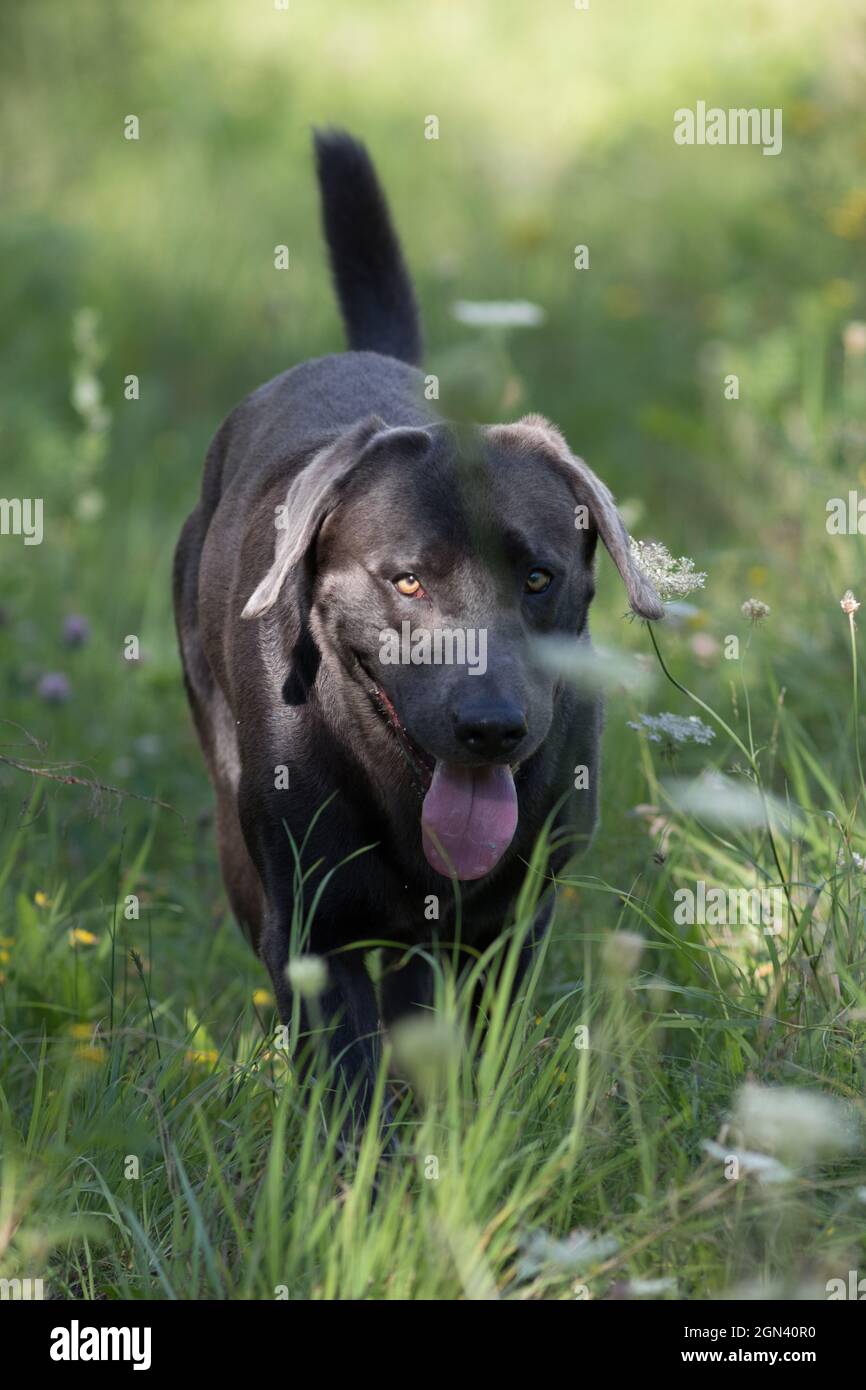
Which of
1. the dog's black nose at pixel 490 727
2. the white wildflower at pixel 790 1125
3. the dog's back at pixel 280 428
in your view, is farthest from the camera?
the dog's back at pixel 280 428

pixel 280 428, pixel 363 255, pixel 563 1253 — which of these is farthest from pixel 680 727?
pixel 363 255

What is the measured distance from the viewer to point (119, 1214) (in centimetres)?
235

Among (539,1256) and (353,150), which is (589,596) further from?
(353,150)

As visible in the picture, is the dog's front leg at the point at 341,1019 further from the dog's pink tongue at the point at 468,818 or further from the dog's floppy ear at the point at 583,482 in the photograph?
the dog's floppy ear at the point at 583,482

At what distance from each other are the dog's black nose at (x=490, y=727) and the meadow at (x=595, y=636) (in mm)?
174

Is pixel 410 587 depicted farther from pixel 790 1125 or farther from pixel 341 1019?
pixel 790 1125

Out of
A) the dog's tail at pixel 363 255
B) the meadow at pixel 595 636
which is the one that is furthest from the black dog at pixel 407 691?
the dog's tail at pixel 363 255

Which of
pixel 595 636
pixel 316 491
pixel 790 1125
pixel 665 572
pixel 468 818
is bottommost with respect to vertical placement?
pixel 790 1125

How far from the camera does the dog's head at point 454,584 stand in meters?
2.63

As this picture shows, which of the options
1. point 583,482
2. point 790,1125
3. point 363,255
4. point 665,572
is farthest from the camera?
point 363,255

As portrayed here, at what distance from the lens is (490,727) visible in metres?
Answer: 2.54

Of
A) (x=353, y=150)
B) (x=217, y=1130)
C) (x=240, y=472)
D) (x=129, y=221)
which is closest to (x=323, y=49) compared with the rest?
(x=129, y=221)

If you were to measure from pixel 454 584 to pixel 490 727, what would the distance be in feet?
1.00

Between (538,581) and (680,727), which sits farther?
(538,581)
